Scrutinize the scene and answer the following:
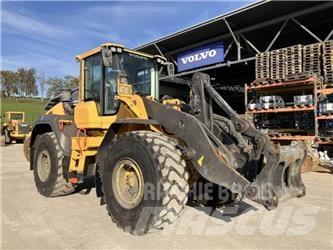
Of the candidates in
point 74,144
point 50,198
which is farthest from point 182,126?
point 50,198

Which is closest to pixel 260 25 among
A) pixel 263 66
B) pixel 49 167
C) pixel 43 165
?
pixel 263 66

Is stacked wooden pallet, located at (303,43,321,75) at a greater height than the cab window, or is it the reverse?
stacked wooden pallet, located at (303,43,321,75)

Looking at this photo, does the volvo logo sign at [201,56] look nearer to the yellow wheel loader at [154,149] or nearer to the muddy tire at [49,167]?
the yellow wheel loader at [154,149]

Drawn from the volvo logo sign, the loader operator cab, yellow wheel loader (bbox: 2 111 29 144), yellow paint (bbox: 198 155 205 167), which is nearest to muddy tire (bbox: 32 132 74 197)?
the loader operator cab

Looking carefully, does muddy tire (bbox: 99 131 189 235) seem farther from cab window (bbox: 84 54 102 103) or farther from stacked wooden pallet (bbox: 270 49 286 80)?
stacked wooden pallet (bbox: 270 49 286 80)

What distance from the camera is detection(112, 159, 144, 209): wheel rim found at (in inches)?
178

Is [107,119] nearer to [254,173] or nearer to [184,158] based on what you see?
[184,158]

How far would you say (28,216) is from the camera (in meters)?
5.46

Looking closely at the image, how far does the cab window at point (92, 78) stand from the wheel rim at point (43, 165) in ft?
5.30

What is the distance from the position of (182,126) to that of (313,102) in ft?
28.0

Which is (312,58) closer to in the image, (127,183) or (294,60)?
(294,60)

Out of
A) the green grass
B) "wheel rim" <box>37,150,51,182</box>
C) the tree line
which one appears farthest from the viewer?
the tree line

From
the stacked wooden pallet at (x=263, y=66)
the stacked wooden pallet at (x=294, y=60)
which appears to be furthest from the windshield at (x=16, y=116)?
the stacked wooden pallet at (x=294, y=60)

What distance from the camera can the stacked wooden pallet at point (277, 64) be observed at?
13047 millimetres
